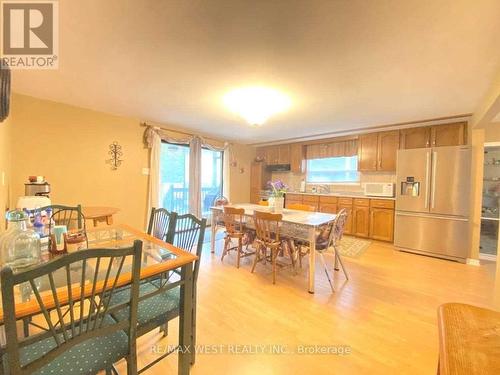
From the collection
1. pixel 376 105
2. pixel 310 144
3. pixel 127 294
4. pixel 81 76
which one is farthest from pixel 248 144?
pixel 127 294

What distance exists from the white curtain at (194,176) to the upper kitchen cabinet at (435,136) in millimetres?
4128

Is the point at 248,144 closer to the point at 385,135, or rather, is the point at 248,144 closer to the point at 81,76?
the point at 385,135

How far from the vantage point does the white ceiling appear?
1.38 meters

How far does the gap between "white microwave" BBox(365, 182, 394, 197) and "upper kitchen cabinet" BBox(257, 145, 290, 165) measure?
6.94ft

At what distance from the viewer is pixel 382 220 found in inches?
168

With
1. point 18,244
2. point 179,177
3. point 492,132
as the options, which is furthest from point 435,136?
point 18,244

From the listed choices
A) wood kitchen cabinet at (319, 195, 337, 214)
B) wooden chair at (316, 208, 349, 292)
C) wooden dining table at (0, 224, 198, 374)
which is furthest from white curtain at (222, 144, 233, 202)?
wooden dining table at (0, 224, 198, 374)

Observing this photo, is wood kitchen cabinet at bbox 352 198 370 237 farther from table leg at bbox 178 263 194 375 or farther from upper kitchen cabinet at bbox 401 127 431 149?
table leg at bbox 178 263 194 375

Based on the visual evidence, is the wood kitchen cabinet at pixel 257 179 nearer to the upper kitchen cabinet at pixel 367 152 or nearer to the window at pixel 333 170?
the window at pixel 333 170

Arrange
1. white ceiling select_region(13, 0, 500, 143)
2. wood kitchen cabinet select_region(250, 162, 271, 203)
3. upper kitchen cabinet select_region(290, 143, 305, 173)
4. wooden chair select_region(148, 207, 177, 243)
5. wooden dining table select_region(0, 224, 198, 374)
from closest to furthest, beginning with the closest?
wooden dining table select_region(0, 224, 198, 374) < white ceiling select_region(13, 0, 500, 143) < wooden chair select_region(148, 207, 177, 243) < upper kitchen cabinet select_region(290, 143, 305, 173) < wood kitchen cabinet select_region(250, 162, 271, 203)

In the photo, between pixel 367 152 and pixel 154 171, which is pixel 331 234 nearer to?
pixel 367 152

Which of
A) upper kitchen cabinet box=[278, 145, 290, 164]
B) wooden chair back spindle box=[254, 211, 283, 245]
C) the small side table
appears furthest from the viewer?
upper kitchen cabinet box=[278, 145, 290, 164]

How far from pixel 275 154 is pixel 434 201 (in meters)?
3.67

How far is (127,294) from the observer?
146cm
